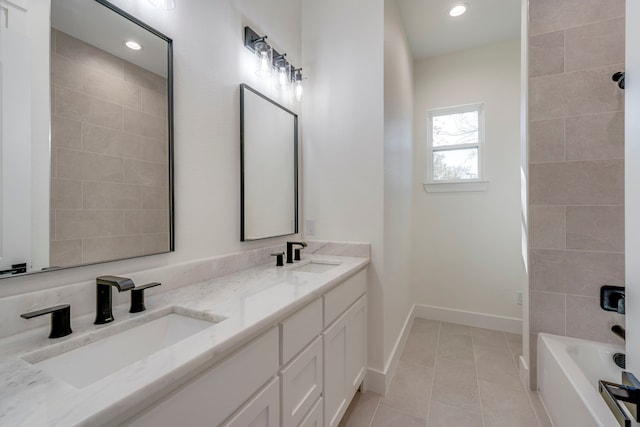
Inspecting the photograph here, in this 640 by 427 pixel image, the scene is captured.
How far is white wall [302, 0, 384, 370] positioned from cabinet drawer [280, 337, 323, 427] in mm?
809

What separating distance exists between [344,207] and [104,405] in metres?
1.69

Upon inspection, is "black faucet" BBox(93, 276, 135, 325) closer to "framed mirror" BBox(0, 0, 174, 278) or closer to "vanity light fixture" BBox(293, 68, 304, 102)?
"framed mirror" BBox(0, 0, 174, 278)

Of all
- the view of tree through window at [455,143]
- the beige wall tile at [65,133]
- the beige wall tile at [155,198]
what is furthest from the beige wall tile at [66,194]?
the view of tree through window at [455,143]

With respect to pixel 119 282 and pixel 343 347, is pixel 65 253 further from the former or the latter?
pixel 343 347

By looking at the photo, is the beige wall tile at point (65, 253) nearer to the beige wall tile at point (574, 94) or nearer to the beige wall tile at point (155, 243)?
the beige wall tile at point (155, 243)

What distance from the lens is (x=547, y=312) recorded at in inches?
70.6

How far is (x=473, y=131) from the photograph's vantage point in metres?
3.00

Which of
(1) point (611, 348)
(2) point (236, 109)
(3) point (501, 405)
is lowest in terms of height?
(3) point (501, 405)

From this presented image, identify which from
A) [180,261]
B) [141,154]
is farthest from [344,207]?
[141,154]

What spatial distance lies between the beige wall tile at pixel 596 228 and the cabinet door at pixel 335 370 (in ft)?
4.96

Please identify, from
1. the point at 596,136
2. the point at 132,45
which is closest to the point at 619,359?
the point at 596,136

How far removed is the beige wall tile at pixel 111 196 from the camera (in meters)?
0.94

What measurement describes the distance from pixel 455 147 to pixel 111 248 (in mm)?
3146

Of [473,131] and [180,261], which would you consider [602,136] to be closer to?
[473,131]
